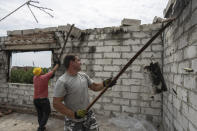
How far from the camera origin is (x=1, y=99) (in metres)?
6.71

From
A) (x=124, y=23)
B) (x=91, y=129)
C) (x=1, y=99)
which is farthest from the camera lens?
(x=1, y=99)

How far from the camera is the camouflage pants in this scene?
2.30 m

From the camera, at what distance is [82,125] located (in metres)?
2.38

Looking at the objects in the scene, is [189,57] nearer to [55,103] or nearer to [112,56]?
[55,103]

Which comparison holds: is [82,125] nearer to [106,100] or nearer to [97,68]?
[106,100]

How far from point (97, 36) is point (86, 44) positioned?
0.46m

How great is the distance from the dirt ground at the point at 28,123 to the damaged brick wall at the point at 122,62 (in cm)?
61

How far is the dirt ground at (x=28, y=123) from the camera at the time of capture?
14.0 ft

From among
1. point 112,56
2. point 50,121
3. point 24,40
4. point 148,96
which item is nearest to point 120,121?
point 148,96

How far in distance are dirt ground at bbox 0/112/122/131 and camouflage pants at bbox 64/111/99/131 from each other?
173 cm

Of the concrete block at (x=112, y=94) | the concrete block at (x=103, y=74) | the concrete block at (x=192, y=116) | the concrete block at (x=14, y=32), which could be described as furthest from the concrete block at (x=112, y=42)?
the concrete block at (x=14, y=32)

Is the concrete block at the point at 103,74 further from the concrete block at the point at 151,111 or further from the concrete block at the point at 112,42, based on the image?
the concrete block at the point at 151,111

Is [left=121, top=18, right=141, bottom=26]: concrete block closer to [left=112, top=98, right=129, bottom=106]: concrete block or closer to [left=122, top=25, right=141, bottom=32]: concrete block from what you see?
[left=122, top=25, right=141, bottom=32]: concrete block

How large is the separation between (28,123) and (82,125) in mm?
3502
